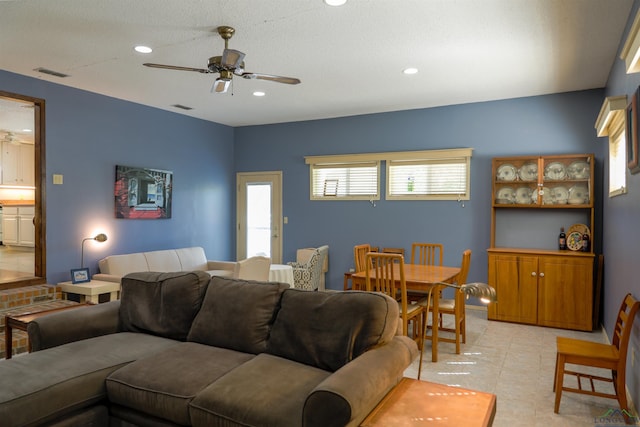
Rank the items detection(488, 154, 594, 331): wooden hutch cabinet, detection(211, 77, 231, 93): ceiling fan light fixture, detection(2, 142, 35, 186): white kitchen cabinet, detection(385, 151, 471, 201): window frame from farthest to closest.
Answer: detection(2, 142, 35, 186): white kitchen cabinet < detection(385, 151, 471, 201): window frame < detection(488, 154, 594, 331): wooden hutch cabinet < detection(211, 77, 231, 93): ceiling fan light fixture

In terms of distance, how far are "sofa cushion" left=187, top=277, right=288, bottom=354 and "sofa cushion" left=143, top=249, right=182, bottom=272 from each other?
318 centimetres

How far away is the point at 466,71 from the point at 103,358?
410 centimetres

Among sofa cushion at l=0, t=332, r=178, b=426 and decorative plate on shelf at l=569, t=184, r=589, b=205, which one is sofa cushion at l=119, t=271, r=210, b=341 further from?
decorative plate on shelf at l=569, t=184, r=589, b=205

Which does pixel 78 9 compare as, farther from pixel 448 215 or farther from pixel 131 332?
pixel 448 215

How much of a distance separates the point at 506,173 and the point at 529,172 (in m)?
0.26

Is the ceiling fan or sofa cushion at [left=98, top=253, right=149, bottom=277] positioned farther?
sofa cushion at [left=98, top=253, right=149, bottom=277]

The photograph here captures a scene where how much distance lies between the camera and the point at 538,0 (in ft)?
9.69

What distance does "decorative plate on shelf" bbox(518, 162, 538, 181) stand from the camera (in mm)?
5305

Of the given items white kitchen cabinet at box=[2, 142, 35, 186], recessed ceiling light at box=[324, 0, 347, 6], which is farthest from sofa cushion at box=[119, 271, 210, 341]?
white kitchen cabinet at box=[2, 142, 35, 186]

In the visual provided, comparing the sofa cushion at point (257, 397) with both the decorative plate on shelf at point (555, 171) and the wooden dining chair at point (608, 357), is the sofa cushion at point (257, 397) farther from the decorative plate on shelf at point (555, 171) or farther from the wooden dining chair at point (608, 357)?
the decorative plate on shelf at point (555, 171)

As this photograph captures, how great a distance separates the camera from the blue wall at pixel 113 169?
5.00 metres

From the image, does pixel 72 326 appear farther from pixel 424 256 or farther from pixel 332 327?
pixel 424 256

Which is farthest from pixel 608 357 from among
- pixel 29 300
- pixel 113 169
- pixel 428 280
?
pixel 113 169

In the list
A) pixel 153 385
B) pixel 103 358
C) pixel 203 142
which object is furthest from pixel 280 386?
pixel 203 142
